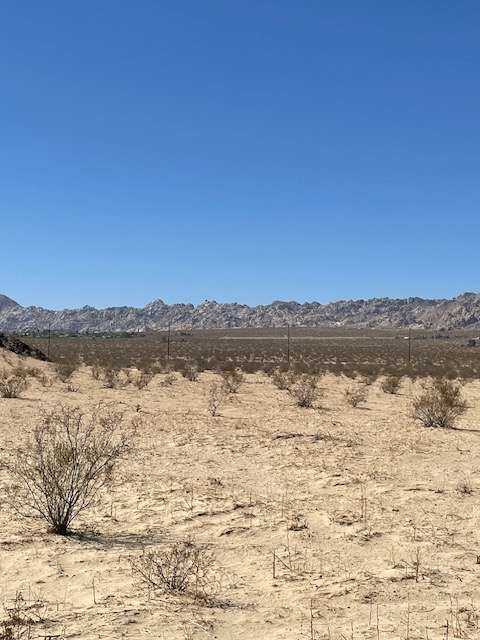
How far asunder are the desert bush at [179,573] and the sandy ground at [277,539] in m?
0.12

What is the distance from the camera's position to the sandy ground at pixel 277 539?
5.03 meters

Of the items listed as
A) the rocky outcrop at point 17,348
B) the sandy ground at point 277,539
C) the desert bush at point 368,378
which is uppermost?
the rocky outcrop at point 17,348

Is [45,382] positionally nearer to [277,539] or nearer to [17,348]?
[17,348]

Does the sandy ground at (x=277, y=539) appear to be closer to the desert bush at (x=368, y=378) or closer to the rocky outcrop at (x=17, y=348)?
the desert bush at (x=368, y=378)

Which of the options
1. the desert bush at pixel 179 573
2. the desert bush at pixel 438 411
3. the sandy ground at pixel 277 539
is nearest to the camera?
the sandy ground at pixel 277 539

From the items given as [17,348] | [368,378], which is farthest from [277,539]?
[17,348]

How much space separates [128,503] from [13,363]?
31.2 m

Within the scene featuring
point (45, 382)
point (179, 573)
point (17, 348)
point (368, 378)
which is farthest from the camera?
point (17, 348)

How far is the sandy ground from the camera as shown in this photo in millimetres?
5027

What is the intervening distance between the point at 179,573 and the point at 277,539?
72.1 inches

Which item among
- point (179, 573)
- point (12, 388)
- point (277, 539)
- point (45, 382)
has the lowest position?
point (277, 539)

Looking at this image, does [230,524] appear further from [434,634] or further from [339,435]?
[339,435]

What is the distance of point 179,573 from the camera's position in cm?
583

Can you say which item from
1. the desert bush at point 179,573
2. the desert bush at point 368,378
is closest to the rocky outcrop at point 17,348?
the desert bush at point 368,378
